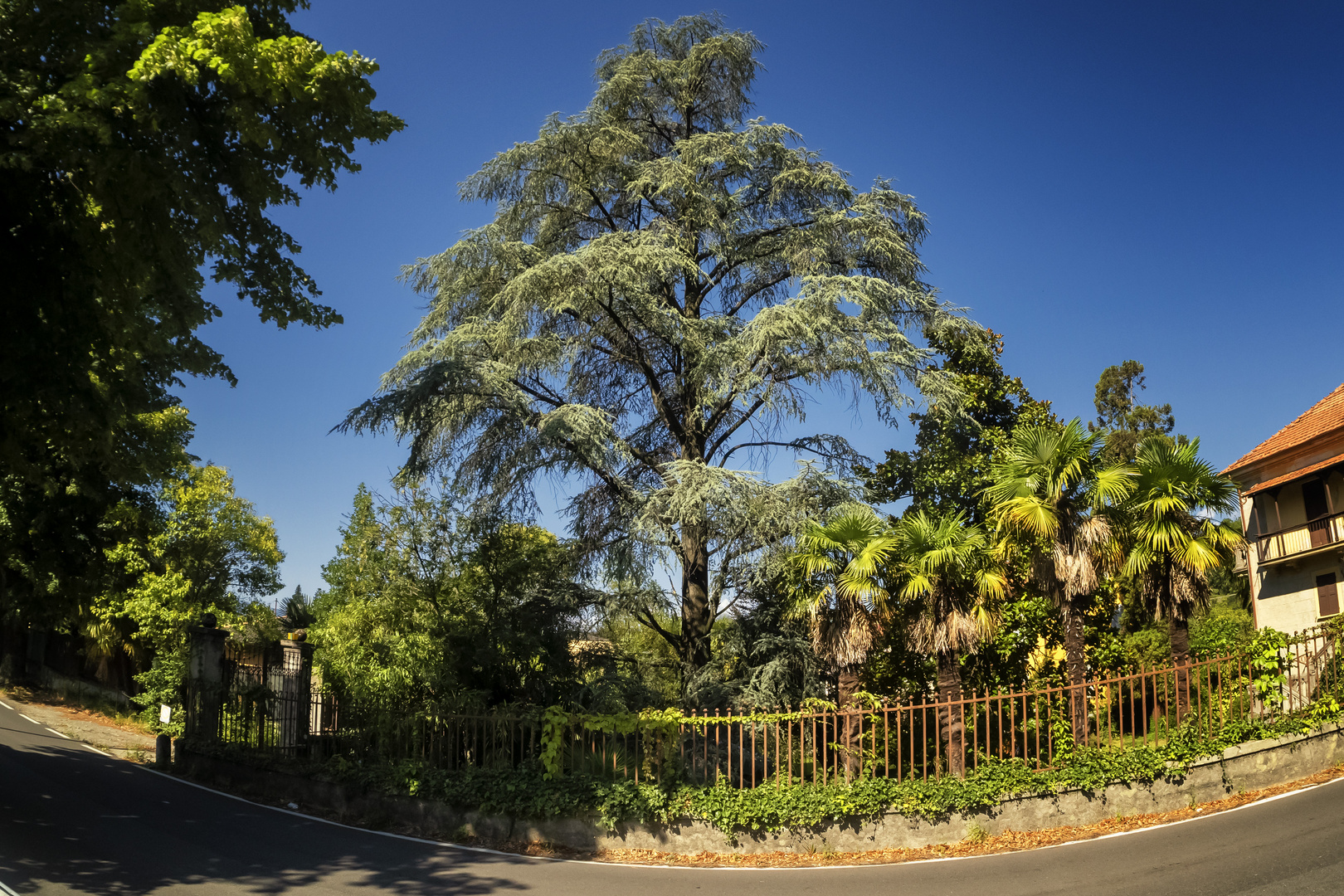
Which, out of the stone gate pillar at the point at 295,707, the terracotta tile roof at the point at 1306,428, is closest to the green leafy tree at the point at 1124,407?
the terracotta tile roof at the point at 1306,428

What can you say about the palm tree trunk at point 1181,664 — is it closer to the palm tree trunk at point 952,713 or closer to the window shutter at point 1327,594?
the palm tree trunk at point 952,713

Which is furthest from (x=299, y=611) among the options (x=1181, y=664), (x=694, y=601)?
(x=1181, y=664)

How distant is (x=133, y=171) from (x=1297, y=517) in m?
27.6

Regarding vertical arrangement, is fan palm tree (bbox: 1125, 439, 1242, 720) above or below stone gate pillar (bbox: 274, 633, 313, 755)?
above

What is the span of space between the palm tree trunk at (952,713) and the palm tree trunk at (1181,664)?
2764mm

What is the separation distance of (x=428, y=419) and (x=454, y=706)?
5263mm

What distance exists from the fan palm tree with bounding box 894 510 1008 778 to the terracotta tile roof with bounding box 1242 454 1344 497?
14.3 meters

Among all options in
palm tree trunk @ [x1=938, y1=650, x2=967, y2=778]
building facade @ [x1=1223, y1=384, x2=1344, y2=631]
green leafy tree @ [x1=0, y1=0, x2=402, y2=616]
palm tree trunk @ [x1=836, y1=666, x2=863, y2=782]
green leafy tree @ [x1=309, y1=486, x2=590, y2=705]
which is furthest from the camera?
Answer: building facade @ [x1=1223, y1=384, x2=1344, y2=631]

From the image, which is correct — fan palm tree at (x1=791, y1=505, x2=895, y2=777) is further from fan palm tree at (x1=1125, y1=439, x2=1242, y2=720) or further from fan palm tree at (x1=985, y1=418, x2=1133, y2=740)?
fan palm tree at (x1=1125, y1=439, x2=1242, y2=720)

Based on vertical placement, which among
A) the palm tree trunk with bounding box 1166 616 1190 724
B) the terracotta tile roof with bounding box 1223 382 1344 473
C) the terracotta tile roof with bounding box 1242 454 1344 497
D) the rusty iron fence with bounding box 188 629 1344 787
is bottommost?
the rusty iron fence with bounding box 188 629 1344 787

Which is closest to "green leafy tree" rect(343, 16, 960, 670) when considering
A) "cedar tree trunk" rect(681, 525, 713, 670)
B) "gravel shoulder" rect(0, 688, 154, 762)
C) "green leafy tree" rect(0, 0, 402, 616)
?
"cedar tree trunk" rect(681, 525, 713, 670)

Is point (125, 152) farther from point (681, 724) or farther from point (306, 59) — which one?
point (681, 724)

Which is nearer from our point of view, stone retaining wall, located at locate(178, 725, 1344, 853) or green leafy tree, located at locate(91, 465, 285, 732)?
stone retaining wall, located at locate(178, 725, 1344, 853)

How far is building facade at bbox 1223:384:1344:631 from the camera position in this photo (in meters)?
23.3
